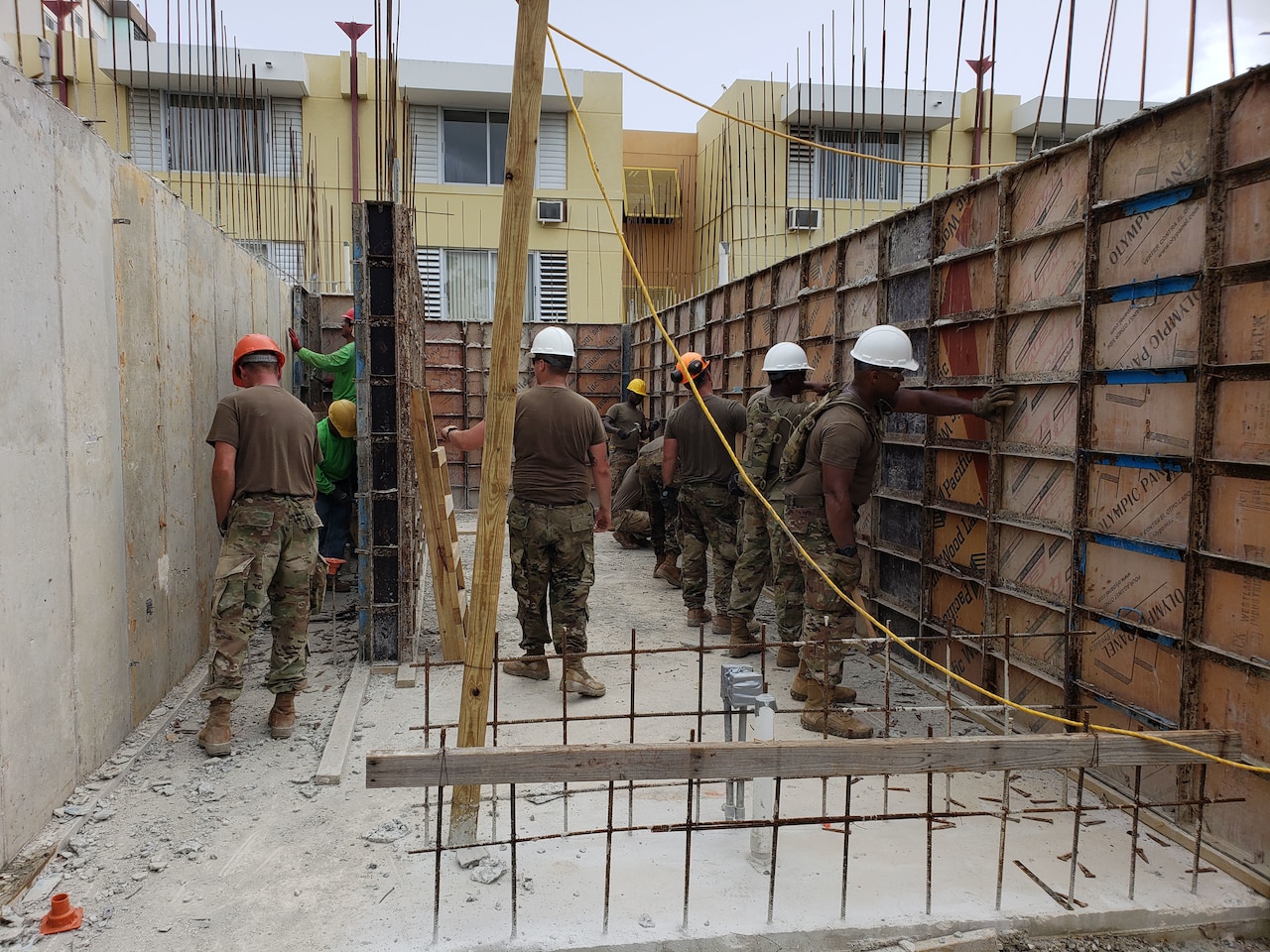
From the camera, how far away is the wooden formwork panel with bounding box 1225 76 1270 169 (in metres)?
3.25

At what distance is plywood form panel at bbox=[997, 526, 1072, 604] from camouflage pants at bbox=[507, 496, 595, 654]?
7.86 ft

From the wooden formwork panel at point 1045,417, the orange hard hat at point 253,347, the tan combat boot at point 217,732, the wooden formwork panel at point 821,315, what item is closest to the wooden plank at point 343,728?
the tan combat boot at point 217,732

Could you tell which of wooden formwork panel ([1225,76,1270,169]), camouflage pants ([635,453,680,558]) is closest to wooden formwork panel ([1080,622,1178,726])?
wooden formwork panel ([1225,76,1270,169])

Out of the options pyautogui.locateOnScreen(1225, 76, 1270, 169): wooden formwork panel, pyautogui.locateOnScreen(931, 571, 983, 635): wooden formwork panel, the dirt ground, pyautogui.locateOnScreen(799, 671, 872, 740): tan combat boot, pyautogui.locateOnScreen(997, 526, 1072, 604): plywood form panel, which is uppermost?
pyautogui.locateOnScreen(1225, 76, 1270, 169): wooden formwork panel

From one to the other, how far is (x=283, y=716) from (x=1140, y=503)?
4.38m

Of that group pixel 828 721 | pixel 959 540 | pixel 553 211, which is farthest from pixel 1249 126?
pixel 553 211

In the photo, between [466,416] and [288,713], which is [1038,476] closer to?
[288,713]

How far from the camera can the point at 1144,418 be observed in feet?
12.7

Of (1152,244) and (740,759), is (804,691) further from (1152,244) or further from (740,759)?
(1152,244)

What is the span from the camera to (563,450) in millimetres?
5469

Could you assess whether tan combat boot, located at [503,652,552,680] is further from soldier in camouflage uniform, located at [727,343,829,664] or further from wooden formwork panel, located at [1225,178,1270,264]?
wooden formwork panel, located at [1225,178,1270,264]

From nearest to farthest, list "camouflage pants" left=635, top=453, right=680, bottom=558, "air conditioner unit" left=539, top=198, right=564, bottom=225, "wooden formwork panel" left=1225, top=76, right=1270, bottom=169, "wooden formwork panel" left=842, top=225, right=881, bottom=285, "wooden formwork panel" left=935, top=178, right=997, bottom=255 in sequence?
"wooden formwork panel" left=1225, top=76, right=1270, bottom=169, "wooden formwork panel" left=935, top=178, right=997, bottom=255, "wooden formwork panel" left=842, top=225, right=881, bottom=285, "camouflage pants" left=635, top=453, right=680, bottom=558, "air conditioner unit" left=539, top=198, right=564, bottom=225

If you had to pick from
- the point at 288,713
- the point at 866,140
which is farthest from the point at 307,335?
the point at 866,140

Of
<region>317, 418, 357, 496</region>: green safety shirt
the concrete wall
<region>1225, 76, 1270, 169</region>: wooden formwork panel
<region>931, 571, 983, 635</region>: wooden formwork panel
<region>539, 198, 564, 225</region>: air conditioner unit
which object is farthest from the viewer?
<region>539, 198, 564, 225</region>: air conditioner unit
